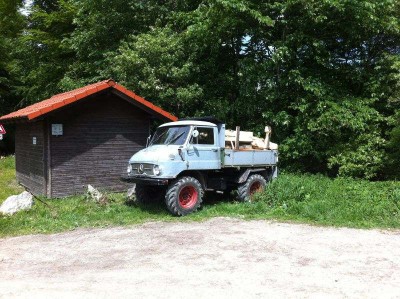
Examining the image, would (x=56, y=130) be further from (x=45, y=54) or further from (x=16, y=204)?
(x=45, y=54)

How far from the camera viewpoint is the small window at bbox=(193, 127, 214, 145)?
36.2 feet

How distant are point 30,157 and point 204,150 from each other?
674 cm

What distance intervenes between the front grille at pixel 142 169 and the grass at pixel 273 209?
104cm

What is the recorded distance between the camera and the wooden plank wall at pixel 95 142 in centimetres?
1286

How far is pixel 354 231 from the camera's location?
883cm

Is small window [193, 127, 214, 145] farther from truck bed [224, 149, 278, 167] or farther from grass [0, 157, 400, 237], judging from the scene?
grass [0, 157, 400, 237]

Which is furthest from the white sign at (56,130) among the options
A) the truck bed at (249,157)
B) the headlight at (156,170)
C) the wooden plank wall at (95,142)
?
the truck bed at (249,157)

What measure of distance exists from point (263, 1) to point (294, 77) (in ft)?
10.2

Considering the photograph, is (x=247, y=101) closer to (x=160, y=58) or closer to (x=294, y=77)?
(x=294, y=77)

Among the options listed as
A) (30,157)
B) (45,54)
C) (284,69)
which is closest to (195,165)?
(30,157)

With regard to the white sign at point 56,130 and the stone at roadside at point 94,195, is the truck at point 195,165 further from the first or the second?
the white sign at point 56,130

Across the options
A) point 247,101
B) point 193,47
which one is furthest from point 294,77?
point 193,47

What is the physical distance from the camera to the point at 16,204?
1068 centimetres

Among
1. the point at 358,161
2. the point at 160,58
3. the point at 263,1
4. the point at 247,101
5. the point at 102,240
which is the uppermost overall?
the point at 263,1
